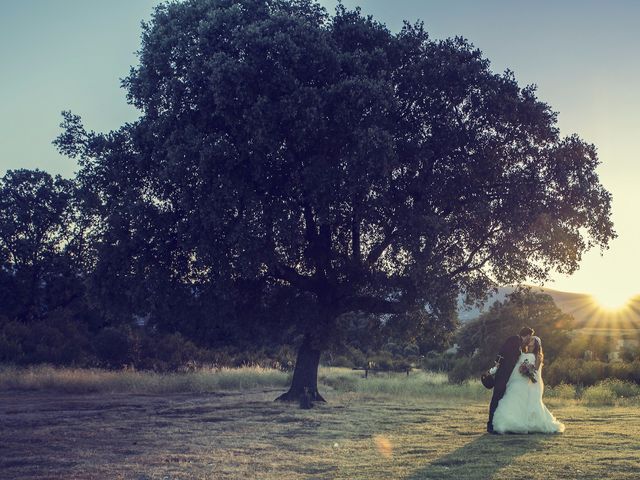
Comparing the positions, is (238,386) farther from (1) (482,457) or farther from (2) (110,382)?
(1) (482,457)

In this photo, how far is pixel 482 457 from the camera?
504 inches

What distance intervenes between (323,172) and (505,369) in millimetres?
7660

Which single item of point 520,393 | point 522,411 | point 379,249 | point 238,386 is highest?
point 379,249

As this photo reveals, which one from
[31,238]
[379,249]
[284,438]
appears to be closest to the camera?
[284,438]

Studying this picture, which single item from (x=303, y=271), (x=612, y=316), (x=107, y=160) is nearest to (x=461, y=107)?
(x=303, y=271)

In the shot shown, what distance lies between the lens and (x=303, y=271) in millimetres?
25078

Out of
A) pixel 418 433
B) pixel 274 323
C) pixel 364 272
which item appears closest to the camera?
pixel 418 433

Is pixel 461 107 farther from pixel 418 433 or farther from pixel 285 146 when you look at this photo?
pixel 418 433

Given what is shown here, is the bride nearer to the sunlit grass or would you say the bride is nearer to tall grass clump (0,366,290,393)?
the sunlit grass

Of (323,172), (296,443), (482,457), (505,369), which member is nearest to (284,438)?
(296,443)

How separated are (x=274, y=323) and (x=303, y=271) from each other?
258 cm

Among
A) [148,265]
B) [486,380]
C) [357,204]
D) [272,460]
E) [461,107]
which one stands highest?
[461,107]

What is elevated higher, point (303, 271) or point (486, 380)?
point (303, 271)

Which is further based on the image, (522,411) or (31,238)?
(31,238)
